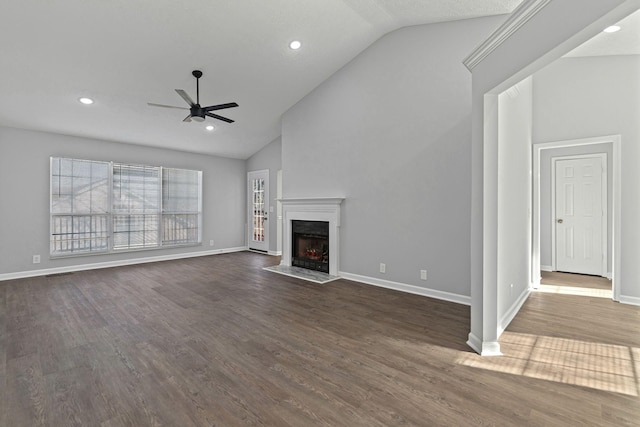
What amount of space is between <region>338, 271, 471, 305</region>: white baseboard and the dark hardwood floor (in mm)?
215

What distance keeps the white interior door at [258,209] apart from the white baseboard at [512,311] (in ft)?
18.1

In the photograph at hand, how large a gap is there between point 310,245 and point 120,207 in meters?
4.02

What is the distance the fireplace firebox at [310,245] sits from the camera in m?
5.23

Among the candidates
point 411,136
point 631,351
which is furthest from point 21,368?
point 631,351

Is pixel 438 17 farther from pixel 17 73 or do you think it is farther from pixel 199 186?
pixel 199 186

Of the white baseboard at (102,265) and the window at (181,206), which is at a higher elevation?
the window at (181,206)

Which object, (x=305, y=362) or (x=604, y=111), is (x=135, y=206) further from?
(x=604, y=111)

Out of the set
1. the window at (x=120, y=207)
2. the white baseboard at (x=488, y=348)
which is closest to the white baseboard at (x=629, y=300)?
the white baseboard at (x=488, y=348)

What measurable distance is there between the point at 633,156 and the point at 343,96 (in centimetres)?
390

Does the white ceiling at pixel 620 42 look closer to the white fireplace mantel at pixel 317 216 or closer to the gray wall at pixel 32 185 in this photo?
the white fireplace mantel at pixel 317 216

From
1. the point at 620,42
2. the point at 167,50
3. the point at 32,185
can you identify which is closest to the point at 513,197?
the point at 620,42

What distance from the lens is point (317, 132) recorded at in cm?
532

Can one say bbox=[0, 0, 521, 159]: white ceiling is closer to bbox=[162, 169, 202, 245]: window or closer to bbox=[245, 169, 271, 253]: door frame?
bbox=[162, 169, 202, 245]: window

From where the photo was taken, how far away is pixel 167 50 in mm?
3697
